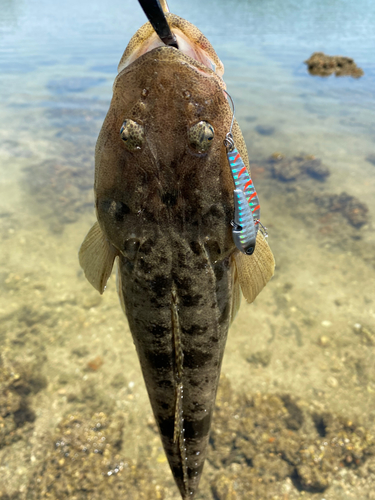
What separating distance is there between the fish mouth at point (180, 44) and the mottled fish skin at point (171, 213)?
128 millimetres

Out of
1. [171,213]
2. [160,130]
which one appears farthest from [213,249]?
[160,130]

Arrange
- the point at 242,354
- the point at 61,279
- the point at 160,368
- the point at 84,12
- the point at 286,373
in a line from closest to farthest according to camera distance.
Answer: the point at 160,368 → the point at 286,373 → the point at 242,354 → the point at 61,279 → the point at 84,12

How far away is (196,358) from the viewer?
2.16 meters

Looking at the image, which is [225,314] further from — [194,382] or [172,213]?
[172,213]

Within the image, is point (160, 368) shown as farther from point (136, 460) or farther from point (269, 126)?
point (269, 126)

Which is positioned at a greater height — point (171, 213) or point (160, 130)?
point (160, 130)

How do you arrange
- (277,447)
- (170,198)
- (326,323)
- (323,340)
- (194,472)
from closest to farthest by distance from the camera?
1. (170,198)
2. (194,472)
3. (277,447)
4. (323,340)
5. (326,323)

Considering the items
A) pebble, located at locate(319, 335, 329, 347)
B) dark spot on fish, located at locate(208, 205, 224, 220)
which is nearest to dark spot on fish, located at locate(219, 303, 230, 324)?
dark spot on fish, located at locate(208, 205, 224, 220)

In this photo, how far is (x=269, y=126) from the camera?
11805 millimetres

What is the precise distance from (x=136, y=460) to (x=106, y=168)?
3.64 m

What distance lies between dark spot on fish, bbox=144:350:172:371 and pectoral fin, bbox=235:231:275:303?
0.63 metres

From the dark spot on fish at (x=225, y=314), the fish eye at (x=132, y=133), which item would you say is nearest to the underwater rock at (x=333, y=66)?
the dark spot on fish at (x=225, y=314)

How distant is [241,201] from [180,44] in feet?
2.98

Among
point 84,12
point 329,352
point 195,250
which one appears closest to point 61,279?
point 329,352
